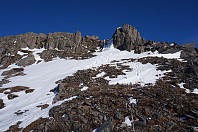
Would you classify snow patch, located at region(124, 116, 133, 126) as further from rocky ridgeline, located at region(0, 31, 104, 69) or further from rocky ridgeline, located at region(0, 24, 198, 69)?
rocky ridgeline, located at region(0, 24, 198, 69)

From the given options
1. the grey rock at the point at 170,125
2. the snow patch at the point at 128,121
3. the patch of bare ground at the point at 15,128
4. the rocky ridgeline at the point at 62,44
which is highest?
the rocky ridgeline at the point at 62,44

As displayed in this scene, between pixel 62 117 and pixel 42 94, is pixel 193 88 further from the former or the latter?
pixel 42 94

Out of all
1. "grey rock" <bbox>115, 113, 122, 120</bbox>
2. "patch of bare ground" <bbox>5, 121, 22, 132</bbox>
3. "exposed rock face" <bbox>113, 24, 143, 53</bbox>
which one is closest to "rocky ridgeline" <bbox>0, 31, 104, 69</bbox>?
"exposed rock face" <bbox>113, 24, 143, 53</bbox>

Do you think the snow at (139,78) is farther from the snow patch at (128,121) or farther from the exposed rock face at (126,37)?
the exposed rock face at (126,37)

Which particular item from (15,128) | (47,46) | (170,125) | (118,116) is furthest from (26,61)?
(170,125)

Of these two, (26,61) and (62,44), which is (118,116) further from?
(62,44)

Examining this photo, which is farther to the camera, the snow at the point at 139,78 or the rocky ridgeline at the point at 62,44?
the rocky ridgeline at the point at 62,44

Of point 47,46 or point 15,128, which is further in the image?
point 47,46

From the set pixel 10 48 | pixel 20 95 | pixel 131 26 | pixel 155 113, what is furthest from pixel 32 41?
pixel 155 113

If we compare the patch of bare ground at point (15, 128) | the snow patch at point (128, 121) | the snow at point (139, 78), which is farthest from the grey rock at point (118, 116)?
the snow at point (139, 78)

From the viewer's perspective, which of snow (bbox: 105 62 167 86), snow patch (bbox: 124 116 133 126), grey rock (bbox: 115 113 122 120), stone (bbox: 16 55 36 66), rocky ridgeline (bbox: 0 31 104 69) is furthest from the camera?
rocky ridgeline (bbox: 0 31 104 69)

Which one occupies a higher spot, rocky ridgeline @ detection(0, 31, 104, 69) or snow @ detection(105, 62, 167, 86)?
rocky ridgeline @ detection(0, 31, 104, 69)

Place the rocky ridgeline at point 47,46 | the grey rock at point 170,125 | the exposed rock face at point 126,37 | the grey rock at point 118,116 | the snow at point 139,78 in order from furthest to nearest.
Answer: the exposed rock face at point 126,37 → the rocky ridgeline at point 47,46 → the snow at point 139,78 → the grey rock at point 118,116 → the grey rock at point 170,125

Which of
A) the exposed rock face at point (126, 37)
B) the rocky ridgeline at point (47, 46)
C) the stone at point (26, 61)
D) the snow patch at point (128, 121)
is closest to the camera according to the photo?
the snow patch at point (128, 121)
